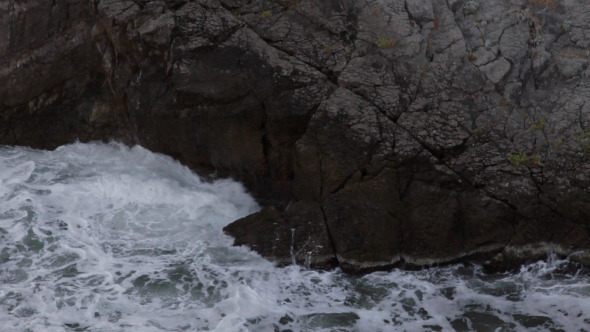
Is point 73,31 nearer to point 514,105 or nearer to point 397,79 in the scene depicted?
point 397,79

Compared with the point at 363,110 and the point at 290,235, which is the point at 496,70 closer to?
the point at 363,110

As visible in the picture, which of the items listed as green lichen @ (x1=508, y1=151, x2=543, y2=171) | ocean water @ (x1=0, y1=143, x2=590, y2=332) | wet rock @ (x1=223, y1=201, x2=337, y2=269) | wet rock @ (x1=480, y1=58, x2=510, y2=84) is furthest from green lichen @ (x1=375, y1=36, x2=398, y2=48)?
ocean water @ (x1=0, y1=143, x2=590, y2=332)

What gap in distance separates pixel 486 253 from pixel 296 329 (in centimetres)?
324

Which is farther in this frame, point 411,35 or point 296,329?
point 411,35

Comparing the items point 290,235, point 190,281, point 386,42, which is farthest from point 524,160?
point 190,281

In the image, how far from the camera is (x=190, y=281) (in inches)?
352

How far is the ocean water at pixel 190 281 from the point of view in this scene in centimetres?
811

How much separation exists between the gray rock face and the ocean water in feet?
1.46

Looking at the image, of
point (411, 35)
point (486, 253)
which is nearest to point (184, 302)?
point (486, 253)

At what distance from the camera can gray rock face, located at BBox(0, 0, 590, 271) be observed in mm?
9430

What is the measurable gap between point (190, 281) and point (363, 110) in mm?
3792

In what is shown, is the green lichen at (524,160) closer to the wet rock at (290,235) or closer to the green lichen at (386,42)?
the green lichen at (386,42)

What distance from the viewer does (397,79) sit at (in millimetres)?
10266

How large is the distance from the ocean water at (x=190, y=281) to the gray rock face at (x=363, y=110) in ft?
1.46
